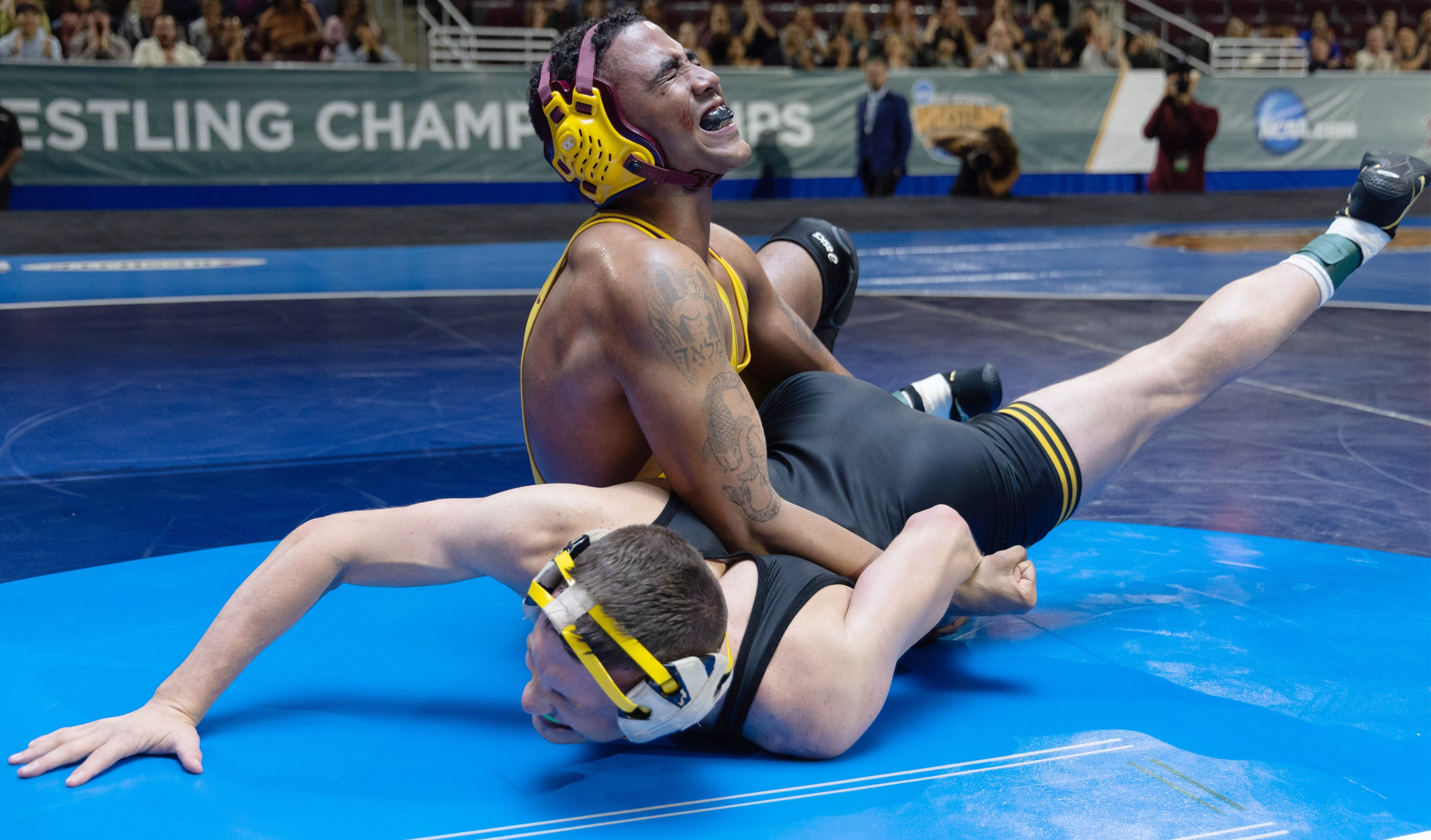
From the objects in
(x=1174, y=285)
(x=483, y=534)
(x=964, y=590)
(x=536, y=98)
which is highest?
(x=536, y=98)

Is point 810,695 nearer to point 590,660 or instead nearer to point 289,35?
point 590,660

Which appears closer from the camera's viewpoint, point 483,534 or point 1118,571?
point 483,534

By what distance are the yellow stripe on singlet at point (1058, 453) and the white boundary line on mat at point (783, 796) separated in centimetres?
76

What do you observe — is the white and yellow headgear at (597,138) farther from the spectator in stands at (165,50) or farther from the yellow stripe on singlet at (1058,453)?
the spectator in stands at (165,50)

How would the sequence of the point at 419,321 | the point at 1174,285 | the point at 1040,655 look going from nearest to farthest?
1. the point at 1040,655
2. the point at 419,321
3. the point at 1174,285

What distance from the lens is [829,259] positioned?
12.1 ft

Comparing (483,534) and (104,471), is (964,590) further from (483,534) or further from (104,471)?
(104,471)

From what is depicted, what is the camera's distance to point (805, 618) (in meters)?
2.27

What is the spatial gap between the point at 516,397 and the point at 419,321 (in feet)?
6.61

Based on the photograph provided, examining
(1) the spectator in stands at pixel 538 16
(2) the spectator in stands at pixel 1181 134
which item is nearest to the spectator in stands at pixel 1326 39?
(2) the spectator in stands at pixel 1181 134

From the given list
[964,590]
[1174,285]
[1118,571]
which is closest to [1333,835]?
[964,590]

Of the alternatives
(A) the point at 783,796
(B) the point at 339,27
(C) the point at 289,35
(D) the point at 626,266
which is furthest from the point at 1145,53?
(A) the point at 783,796

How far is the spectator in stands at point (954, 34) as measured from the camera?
15.4 meters

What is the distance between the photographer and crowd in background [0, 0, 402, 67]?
11.4 metres
